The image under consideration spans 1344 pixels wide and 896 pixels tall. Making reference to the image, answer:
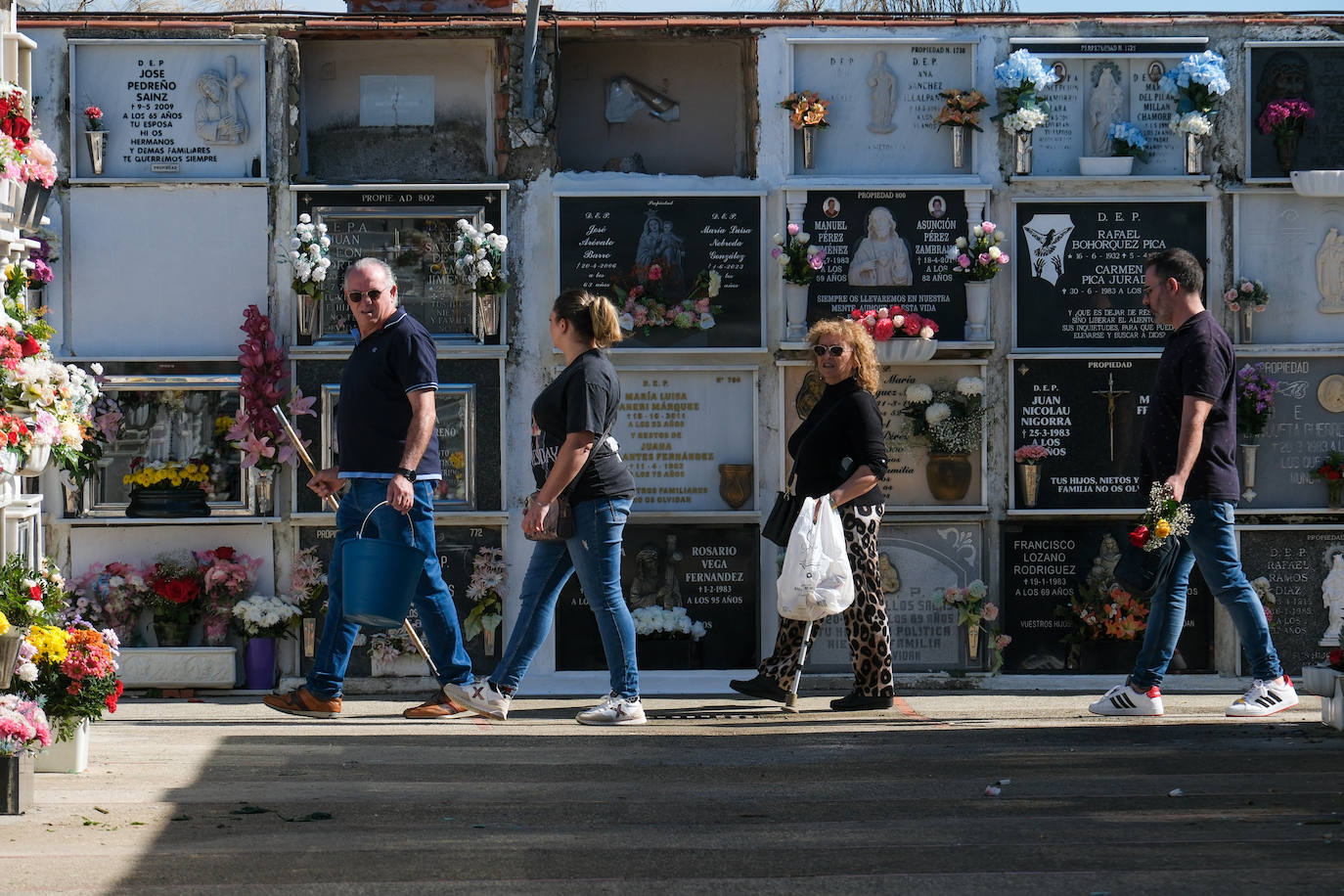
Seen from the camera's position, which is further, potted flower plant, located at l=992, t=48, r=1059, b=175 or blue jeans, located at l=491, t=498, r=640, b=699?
potted flower plant, located at l=992, t=48, r=1059, b=175

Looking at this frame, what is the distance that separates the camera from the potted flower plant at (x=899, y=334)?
764cm

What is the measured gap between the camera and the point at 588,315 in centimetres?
621

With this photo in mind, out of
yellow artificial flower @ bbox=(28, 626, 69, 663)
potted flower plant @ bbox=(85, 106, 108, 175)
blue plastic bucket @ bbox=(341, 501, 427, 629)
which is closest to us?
yellow artificial flower @ bbox=(28, 626, 69, 663)

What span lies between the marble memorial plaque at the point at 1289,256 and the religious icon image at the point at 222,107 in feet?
15.8

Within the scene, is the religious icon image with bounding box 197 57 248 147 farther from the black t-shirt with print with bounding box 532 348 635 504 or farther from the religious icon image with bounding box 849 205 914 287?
the religious icon image with bounding box 849 205 914 287

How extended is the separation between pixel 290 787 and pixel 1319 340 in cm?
551

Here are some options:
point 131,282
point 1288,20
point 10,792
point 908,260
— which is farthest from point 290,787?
point 1288,20

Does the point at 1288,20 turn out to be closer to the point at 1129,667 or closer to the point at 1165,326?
the point at 1165,326

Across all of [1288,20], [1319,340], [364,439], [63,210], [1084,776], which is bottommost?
[1084,776]

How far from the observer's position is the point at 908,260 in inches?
313

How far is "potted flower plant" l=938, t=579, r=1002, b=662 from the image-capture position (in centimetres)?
784

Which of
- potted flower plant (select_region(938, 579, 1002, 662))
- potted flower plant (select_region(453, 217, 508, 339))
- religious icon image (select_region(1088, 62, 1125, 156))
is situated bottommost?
potted flower plant (select_region(938, 579, 1002, 662))

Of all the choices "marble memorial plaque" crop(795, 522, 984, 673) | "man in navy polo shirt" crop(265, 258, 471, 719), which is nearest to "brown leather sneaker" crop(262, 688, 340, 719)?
"man in navy polo shirt" crop(265, 258, 471, 719)

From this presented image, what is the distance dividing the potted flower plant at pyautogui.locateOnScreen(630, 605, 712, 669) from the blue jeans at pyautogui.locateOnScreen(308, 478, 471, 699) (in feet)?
5.21
